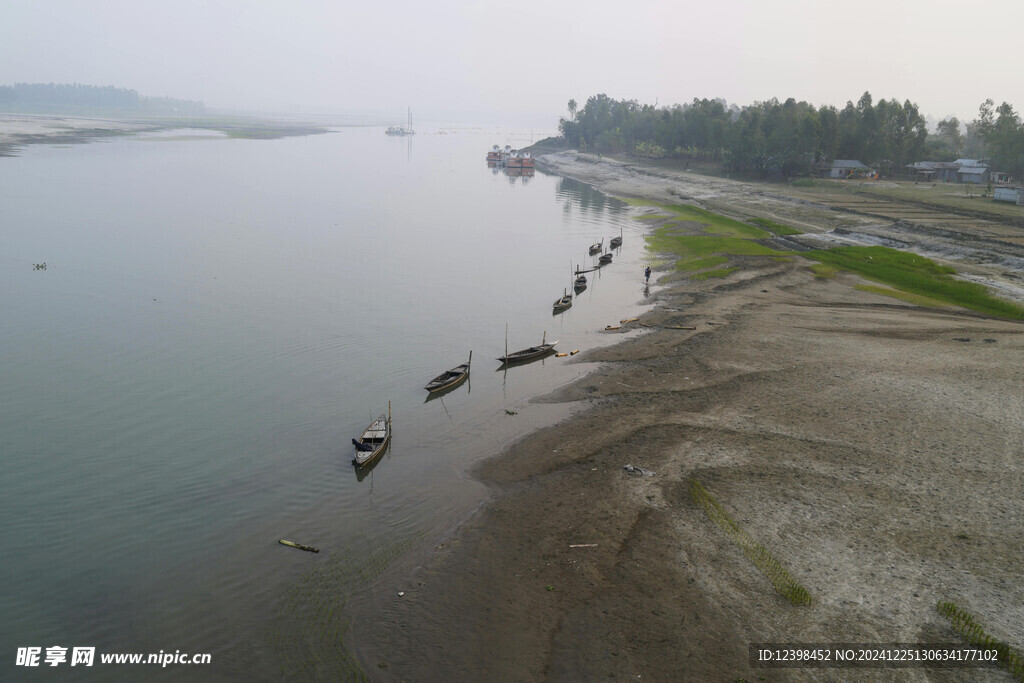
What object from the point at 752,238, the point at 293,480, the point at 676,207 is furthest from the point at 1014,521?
the point at 676,207

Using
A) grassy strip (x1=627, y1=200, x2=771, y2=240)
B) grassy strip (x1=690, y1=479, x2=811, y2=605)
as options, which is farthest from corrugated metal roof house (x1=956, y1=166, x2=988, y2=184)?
grassy strip (x1=690, y1=479, x2=811, y2=605)

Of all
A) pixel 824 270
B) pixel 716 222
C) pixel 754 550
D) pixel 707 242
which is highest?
pixel 716 222

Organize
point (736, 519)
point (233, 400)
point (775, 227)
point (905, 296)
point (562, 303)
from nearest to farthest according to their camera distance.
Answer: point (736, 519), point (233, 400), point (562, 303), point (905, 296), point (775, 227)

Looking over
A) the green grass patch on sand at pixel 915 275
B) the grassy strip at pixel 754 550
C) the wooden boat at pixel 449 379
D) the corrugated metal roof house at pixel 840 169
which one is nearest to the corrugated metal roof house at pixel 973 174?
the corrugated metal roof house at pixel 840 169

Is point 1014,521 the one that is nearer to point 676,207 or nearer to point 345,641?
point 345,641

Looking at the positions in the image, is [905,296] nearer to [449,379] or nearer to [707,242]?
[707,242]

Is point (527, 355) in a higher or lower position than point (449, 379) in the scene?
higher

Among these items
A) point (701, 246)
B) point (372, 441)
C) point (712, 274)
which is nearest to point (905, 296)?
point (712, 274)

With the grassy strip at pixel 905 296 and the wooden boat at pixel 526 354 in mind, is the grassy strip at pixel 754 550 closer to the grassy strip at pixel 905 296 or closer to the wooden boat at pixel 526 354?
the wooden boat at pixel 526 354
